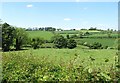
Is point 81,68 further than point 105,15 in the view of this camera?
No

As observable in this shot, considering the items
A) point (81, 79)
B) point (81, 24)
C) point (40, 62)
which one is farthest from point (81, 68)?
point (81, 24)

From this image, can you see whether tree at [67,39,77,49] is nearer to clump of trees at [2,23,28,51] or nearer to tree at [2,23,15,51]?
Answer: clump of trees at [2,23,28,51]

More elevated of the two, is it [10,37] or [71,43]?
[10,37]

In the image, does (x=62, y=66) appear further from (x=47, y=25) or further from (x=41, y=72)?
(x=47, y=25)

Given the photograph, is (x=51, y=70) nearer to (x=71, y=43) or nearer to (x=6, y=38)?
(x=6, y=38)

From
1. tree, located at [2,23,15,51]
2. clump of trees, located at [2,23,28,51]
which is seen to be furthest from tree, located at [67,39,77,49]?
tree, located at [2,23,15,51]

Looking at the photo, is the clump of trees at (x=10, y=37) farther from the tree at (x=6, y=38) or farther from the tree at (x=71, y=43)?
the tree at (x=71, y=43)

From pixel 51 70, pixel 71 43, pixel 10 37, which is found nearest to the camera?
pixel 51 70

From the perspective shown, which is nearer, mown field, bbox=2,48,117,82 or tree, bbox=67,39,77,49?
mown field, bbox=2,48,117,82

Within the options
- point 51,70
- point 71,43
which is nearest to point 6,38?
point 71,43

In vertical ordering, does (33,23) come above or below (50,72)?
above

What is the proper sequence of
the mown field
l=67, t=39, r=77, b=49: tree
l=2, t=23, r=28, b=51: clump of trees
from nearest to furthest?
the mown field < l=2, t=23, r=28, b=51: clump of trees < l=67, t=39, r=77, b=49: tree

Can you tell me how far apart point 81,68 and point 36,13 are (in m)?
9.11

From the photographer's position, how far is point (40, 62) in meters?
5.19
